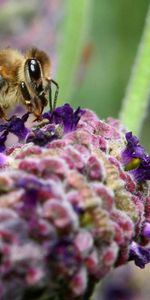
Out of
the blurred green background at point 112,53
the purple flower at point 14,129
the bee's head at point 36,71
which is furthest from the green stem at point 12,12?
the purple flower at point 14,129

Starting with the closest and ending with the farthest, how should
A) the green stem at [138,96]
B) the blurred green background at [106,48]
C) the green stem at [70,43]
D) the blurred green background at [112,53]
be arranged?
the green stem at [138,96] → the green stem at [70,43] → the blurred green background at [106,48] → the blurred green background at [112,53]

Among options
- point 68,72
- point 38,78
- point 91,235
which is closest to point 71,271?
point 91,235

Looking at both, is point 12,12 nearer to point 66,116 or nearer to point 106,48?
point 106,48

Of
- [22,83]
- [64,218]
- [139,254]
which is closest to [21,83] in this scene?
[22,83]

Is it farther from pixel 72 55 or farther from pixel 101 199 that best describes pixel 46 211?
pixel 72 55

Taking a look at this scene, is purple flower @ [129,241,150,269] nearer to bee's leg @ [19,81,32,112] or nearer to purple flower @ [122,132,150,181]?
purple flower @ [122,132,150,181]

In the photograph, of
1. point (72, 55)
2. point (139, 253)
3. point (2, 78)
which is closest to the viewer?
point (139, 253)

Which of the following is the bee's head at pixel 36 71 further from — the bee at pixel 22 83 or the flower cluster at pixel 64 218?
the flower cluster at pixel 64 218
